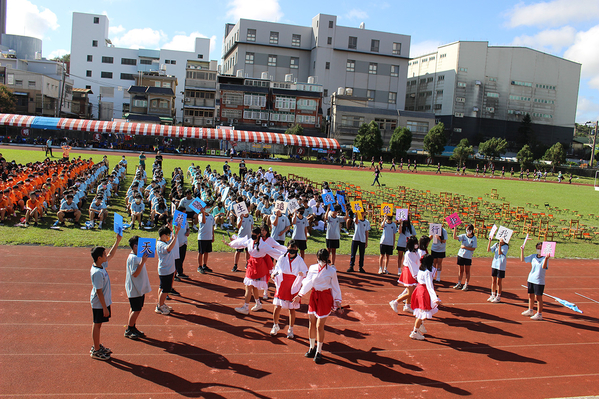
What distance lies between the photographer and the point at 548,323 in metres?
9.11

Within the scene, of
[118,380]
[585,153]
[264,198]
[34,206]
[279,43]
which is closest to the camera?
[118,380]

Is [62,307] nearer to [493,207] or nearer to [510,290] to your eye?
[510,290]

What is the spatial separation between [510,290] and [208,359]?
8.62 metres

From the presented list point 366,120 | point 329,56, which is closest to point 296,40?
point 329,56

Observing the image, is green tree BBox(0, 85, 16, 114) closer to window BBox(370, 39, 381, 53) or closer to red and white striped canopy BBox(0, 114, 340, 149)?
A: red and white striped canopy BBox(0, 114, 340, 149)

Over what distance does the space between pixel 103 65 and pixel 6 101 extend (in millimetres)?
27056

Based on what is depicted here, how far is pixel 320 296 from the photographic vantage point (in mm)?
6770

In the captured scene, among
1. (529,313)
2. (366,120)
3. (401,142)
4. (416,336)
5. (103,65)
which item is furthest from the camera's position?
(103,65)

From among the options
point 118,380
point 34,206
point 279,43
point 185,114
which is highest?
point 279,43

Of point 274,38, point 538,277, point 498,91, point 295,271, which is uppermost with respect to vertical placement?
point 274,38

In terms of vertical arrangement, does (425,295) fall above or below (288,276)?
below

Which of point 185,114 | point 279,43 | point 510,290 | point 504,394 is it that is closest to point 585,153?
point 279,43

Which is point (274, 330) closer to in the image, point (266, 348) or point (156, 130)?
point (266, 348)

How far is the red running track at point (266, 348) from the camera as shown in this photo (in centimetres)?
598
